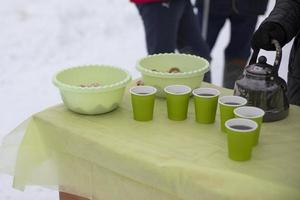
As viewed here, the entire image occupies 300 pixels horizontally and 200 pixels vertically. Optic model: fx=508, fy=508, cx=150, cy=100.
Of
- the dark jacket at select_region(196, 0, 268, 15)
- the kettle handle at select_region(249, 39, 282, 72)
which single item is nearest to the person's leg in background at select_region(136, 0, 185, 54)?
the dark jacket at select_region(196, 0, 268, 15)

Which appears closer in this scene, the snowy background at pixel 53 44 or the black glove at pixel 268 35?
the black glove at pixel 268 35

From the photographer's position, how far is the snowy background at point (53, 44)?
3.49m

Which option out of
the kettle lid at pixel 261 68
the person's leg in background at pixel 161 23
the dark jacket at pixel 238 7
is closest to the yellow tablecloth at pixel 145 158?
the kettle lid at pixel 261 68

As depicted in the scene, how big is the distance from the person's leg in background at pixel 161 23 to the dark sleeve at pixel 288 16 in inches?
36.4

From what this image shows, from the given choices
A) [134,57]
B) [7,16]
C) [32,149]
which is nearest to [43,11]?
[7,16]

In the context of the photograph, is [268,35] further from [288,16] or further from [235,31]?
[235,31]

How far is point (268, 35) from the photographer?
1659 millimetres

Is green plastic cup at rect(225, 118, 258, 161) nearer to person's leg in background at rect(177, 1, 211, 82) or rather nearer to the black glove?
the black glove

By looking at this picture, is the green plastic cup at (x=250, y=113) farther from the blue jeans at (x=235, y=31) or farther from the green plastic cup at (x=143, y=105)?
the blue jeans at (x=235, y=31)

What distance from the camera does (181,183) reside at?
4.24ft

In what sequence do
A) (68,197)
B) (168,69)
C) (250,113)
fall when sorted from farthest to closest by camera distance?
(168,69), (68,197), (250,113)

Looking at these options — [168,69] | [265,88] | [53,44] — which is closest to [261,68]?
[265,88]

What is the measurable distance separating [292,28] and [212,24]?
4.78ft


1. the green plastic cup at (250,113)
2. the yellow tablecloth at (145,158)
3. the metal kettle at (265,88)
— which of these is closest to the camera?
the yellow tablecloth at (145,158)
